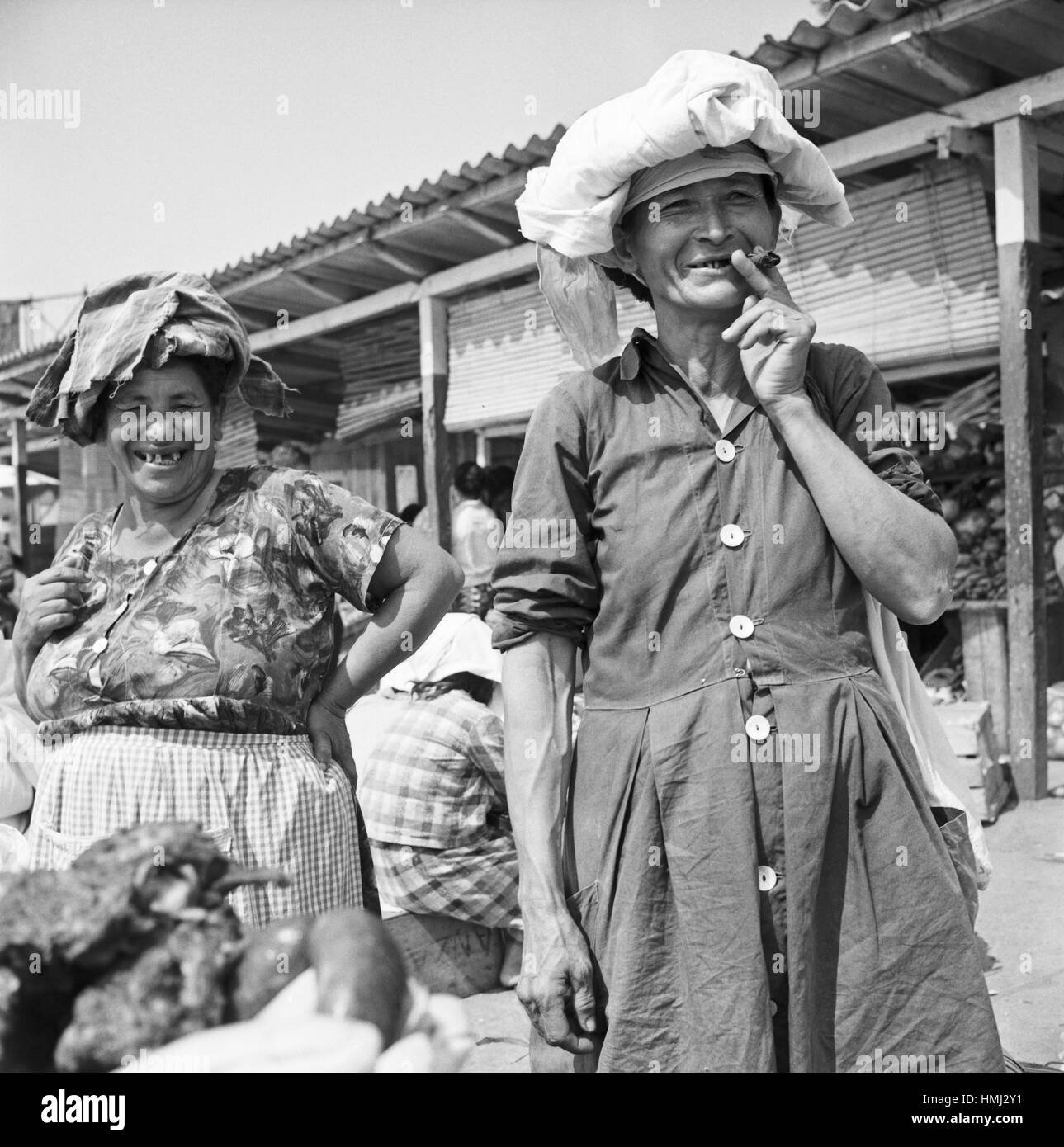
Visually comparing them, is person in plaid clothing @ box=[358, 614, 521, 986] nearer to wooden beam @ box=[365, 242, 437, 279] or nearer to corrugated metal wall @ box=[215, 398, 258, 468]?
wooden beam @ box=[365, 242, 437, 279]

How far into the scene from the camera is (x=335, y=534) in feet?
6.47

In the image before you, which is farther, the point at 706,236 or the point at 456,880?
the point at 456,880

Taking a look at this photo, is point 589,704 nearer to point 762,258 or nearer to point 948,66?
point 762,258

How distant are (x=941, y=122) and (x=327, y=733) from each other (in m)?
4.34

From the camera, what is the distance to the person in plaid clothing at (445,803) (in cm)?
397

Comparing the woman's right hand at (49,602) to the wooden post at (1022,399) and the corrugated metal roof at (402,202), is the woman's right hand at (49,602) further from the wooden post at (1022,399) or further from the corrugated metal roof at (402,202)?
the wooden post at (1022,399)

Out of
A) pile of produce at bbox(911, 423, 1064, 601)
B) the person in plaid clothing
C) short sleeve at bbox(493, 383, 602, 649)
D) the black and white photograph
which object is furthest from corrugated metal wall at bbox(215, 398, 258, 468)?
short sleeve at bbox(493, 383, 602, 649)

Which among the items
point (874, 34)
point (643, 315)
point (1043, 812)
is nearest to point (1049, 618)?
point (1043, 812)

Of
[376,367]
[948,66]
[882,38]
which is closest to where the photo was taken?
[882,38]

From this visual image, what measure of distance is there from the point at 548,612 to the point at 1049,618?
569 centimetres

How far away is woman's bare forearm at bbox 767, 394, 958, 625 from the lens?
1445mm

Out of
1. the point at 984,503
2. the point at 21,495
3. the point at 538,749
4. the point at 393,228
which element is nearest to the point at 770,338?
the point at 538,749

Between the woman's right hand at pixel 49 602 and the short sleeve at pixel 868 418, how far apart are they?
1222mm

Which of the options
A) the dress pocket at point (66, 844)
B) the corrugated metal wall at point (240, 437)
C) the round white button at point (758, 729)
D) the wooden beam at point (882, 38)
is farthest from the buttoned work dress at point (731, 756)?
the corrugated metal wall at point (240, 437)
